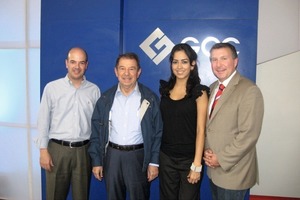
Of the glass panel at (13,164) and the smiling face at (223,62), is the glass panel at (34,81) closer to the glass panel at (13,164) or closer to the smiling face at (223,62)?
the glass panel at (13,164)

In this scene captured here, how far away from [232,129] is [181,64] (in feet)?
1.87

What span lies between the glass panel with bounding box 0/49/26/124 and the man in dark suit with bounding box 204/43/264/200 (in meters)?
2.42

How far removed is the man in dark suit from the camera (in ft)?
4.70

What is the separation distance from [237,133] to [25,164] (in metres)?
2.72

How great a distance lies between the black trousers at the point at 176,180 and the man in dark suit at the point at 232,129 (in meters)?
0.16

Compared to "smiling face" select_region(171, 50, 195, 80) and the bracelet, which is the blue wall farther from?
the bracelet

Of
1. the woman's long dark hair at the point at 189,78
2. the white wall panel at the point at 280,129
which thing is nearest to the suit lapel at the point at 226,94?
the woman's long dark hair at the point at 189,78

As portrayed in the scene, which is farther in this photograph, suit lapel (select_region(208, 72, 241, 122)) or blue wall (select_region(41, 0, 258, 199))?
blue wall (select_region(41, 0, 258, 199))

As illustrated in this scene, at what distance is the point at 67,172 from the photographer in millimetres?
1914

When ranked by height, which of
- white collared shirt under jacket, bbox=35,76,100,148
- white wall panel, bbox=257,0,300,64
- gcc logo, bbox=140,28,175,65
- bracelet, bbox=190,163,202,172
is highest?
white wall panel, bbox=257,0,300,64

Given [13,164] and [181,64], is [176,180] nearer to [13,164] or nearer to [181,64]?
[181,64]

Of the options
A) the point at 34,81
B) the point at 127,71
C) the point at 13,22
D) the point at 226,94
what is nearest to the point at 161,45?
the point at 127,71

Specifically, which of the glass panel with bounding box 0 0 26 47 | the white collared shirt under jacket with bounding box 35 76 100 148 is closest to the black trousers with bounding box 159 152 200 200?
the white collared shirt under jacket with bounding box 35 76 100 148

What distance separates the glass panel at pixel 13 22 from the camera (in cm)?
282
